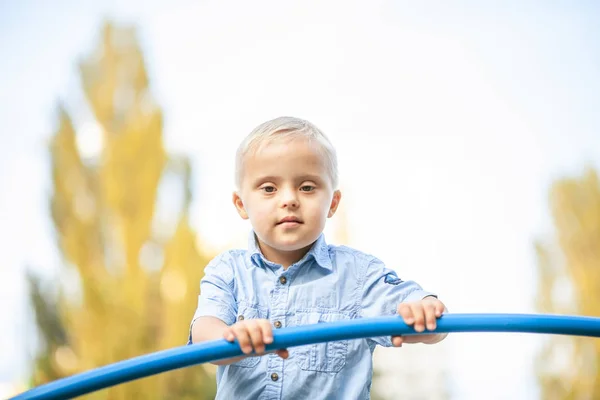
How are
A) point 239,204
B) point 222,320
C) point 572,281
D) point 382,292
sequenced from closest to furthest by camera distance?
point 222,320 → point 382,292 → point 239,204 → point 572,281

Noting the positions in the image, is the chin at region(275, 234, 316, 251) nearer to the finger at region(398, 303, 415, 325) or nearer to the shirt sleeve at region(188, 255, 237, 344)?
the shirt sleeve at region(188, 255, 237, 344)

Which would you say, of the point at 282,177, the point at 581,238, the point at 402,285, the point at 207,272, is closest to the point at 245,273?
the point at 207,272

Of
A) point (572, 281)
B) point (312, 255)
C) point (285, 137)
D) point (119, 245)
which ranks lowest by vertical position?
point (312, 255)

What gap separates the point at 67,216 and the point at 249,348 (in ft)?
29.8

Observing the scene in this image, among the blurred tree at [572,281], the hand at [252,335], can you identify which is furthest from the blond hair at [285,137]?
the blurred tree at [572,281]

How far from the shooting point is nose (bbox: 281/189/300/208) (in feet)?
5.43

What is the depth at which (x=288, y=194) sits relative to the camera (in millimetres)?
1665

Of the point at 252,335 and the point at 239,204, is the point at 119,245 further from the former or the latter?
the point at 252,335

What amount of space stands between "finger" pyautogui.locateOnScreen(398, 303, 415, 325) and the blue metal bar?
0.01 m

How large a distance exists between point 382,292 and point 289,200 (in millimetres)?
333

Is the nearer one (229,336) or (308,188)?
(229,336)

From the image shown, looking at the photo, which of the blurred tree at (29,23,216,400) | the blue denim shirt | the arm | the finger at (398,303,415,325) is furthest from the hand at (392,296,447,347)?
the blurred tree at (29,23,216,400)

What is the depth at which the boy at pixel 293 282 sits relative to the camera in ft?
5.29

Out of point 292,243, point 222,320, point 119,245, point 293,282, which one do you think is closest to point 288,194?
point 292,243
